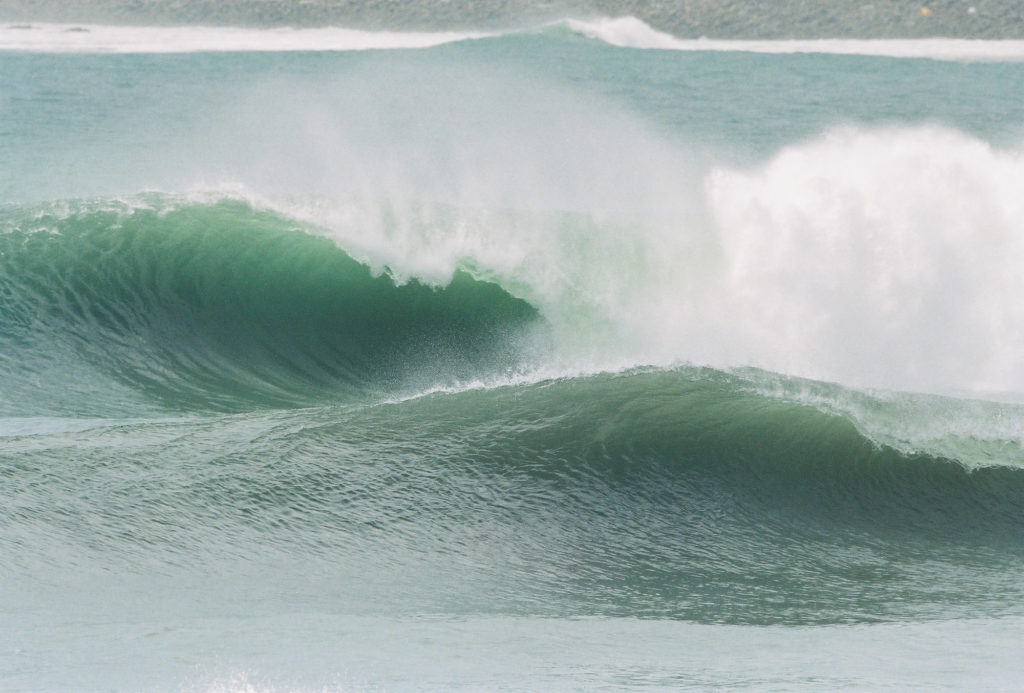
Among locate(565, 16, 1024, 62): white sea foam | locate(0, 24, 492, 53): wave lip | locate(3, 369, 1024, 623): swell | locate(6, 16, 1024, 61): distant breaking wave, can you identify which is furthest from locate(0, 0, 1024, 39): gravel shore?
locate(3, 369, 1024, 623): swell

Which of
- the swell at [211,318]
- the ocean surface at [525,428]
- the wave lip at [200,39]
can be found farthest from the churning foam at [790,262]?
the wave lip at [200,39]

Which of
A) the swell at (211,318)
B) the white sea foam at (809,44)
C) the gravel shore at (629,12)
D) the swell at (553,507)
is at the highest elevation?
the gravel shore at (629,12)

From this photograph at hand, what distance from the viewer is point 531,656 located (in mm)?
5359

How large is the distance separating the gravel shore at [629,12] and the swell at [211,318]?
36324mm

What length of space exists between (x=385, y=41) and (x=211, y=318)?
113 ft

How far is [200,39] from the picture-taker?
43625mm

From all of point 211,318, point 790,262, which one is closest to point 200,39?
point 211,318

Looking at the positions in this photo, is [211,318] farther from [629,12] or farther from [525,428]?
[629,12]

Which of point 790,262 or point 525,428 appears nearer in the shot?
point 525,428

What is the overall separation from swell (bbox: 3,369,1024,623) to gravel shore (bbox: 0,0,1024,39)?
3979cm

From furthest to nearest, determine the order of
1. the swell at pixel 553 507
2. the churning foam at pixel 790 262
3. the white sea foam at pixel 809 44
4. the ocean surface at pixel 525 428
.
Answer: the white sea foam at pixel 809 44, the churning foam at pixel 790 262, the swell at pixel 553 507, the ocean surface at pixel 525 428

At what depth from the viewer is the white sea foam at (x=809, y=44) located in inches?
1665

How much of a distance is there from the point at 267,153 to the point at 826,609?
55.5ft

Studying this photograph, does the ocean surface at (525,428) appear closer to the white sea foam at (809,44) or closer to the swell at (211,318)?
the swell at (211,318)
